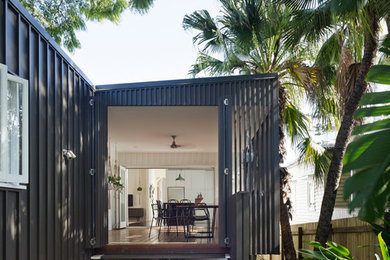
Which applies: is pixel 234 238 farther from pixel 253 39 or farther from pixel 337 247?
pixel 253 39

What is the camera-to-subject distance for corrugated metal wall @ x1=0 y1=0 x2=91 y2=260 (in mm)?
4620

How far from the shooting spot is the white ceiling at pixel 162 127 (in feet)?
29.6

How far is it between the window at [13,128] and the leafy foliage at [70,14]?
36.7 feet

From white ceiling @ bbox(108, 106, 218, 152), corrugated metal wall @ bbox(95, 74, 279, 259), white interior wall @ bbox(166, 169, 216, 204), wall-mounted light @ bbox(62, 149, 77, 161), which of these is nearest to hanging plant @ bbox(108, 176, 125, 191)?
white ceiling @ bbox(108, 106, 218, 152)

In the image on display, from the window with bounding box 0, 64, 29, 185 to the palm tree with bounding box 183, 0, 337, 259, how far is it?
5.51 m

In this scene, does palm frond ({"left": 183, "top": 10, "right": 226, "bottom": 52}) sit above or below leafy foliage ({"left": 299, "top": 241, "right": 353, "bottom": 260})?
above

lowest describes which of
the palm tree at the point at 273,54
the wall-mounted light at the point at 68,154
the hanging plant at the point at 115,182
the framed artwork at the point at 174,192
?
the framed artwork at the point at 174,192

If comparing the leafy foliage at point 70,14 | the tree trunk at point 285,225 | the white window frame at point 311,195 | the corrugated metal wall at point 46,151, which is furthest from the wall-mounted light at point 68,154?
the white window frame at point 311,195

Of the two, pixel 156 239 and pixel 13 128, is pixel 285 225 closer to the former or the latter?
pixel 156 239

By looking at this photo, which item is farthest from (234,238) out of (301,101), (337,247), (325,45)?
(301,101)

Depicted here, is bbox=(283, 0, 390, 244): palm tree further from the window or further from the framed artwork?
the framed artwork

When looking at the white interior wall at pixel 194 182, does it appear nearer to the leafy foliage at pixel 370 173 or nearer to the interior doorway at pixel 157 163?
the interior doorway at pixel 157 163

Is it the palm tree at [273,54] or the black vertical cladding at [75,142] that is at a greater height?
the palm tree at [273,54]

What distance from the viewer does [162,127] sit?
10727mm
